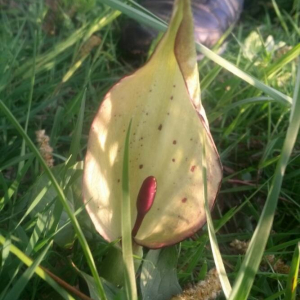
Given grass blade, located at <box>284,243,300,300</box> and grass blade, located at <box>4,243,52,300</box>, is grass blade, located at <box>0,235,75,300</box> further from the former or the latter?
grass blade, located at <box>284,243,300,300</box>

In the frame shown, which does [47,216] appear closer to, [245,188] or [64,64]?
[245,188]

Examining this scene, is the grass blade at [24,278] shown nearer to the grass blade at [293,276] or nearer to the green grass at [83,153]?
the green grass at [83,153]

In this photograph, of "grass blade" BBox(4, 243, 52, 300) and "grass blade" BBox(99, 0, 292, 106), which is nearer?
"grass blade" BBox(4, 243, 52, 300)

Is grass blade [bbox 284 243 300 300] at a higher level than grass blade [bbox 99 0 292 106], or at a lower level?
lower

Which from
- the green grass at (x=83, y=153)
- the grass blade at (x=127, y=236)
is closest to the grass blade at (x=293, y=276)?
the green grass at (x=83, y=153)

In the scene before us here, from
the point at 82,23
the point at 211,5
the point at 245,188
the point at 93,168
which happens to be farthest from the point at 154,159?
the point at 211,5

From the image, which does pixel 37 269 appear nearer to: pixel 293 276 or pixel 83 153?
pixel 293 276

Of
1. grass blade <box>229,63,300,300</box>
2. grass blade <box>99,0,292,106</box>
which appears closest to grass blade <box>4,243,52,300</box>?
grass blade <box>229,63,300,300</box>
